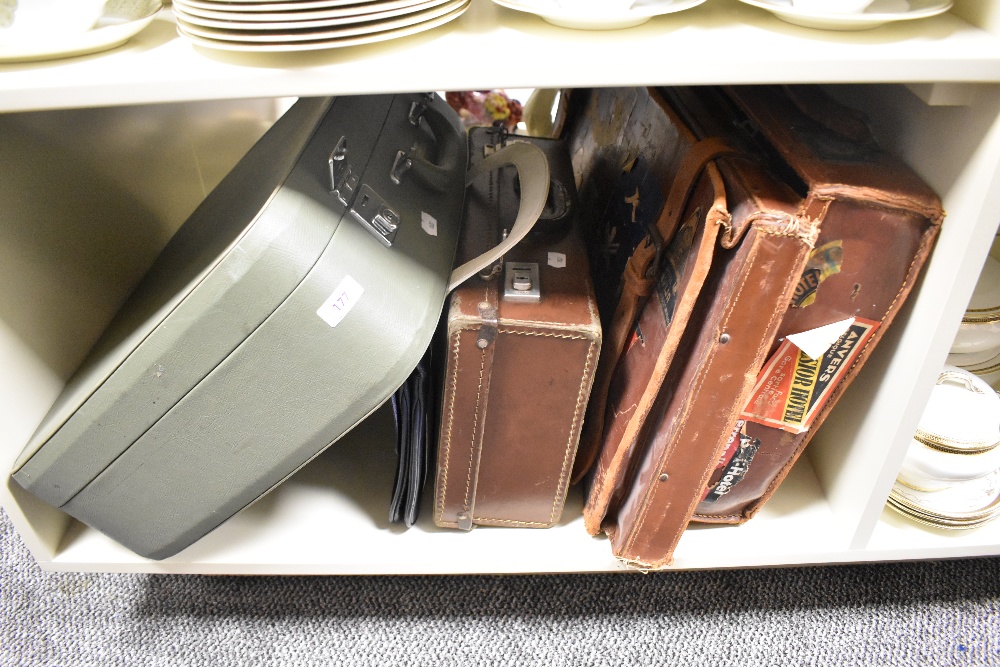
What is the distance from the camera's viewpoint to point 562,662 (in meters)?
0.77

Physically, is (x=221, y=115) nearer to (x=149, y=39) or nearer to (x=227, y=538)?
(x=149, y=39)

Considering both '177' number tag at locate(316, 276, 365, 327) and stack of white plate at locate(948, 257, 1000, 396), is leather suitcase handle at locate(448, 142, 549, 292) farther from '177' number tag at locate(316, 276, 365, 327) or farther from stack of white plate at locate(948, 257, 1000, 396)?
stack of white plate at locate(948, 257, 1000, 396)

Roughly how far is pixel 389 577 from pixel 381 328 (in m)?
0.37

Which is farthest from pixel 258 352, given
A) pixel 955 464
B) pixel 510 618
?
pixel 955 464

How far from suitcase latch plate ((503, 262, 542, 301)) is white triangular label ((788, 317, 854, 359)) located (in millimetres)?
221

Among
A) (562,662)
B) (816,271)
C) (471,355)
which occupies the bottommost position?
(562,662)

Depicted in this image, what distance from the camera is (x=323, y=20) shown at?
0.49 meters

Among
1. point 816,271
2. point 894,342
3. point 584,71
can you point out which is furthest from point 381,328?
point 894,342

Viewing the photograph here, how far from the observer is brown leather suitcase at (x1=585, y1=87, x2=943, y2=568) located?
22.3 inches

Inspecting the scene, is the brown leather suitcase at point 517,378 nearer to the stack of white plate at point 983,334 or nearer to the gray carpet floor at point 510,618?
the gray carpet floor at point 510,618

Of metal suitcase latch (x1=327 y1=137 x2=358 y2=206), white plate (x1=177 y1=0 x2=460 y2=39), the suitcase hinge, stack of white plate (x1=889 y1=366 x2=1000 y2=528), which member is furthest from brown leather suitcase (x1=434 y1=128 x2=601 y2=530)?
stack of white plate (x1=889 y1=366 x2=1000 y2=528)

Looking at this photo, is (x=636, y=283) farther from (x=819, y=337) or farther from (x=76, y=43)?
(x=76, y=43)

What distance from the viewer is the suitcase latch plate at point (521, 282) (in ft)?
2.14

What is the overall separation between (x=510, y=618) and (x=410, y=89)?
0.56m
